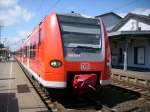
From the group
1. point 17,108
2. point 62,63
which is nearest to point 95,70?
point 62,63

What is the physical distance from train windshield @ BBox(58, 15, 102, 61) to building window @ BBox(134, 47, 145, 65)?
718 inches

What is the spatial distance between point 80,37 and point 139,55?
19415 mm

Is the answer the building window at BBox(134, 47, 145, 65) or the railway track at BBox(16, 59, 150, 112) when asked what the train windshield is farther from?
the building window at BBox(134, 47, 145, 65)

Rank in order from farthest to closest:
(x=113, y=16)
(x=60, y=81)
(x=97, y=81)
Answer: (x=113, y=16)
(x=97, y=81)
(x=60, y=81)

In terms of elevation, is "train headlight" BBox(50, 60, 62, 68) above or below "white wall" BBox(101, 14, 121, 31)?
below

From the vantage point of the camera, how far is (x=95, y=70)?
916cm

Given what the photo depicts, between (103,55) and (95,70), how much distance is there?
0.56 meters

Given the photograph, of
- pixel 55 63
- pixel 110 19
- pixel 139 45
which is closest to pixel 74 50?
pixel 55 63

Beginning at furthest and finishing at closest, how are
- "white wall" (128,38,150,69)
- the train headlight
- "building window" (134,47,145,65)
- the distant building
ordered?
the distant building < "building window" (134,47,145,65) < "white wall" (128,38,150,69) < the train headlight

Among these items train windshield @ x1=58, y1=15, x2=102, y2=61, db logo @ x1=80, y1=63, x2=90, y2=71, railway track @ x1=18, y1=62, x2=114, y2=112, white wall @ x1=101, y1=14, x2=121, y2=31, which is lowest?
railway track @ x1=18, y1=62, x2=114, y2=112

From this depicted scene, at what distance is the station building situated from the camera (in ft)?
75.6

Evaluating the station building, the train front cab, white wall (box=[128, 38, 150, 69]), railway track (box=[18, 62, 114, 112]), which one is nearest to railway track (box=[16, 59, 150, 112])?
railway track (box=[18, 62, 114, 112])

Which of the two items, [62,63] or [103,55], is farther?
[103,55]

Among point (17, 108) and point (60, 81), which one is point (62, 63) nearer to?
point (60, 81)
